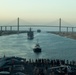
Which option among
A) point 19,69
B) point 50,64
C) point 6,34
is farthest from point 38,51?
point 6,34

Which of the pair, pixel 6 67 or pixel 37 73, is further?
pixel 6 67

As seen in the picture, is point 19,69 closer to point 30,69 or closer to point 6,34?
point 30,69

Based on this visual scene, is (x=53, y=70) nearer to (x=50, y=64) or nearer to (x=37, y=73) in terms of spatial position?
(x=37, y=73)

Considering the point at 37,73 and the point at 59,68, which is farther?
the point at 59,68

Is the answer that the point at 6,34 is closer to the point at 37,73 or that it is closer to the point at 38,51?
the point at 38,51

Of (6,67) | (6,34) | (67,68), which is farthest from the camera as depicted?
(6,34)

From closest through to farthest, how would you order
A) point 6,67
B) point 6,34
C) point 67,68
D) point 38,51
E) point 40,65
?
point 67,68
point 6,67
point 40,65
point 38,51
point 6,34

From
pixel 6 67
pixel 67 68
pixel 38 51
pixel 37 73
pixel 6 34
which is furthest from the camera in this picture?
pixel 6 34

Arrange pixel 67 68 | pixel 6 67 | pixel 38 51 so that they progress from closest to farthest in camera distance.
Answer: pixel 67 68, pixel 6 67, pixel 38 51

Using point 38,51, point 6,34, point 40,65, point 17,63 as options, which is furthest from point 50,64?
point 6,34
